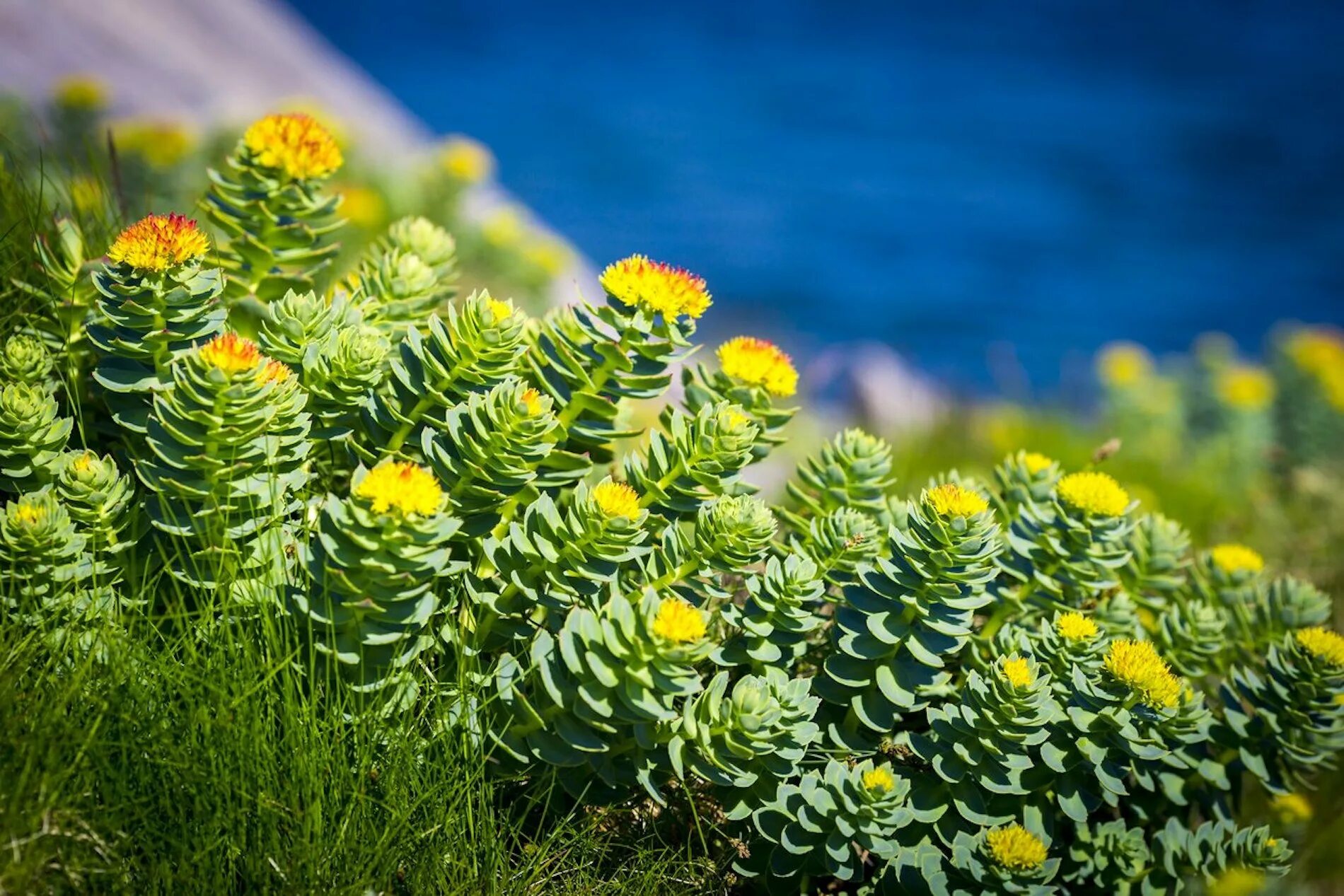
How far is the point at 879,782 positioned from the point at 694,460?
1.54 feet

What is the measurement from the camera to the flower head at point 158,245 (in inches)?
55.4

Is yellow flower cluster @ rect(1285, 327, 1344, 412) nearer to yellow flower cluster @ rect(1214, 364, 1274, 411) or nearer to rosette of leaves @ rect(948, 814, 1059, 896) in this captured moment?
yellow flower cluster @ rect(1214, 364, 1274, 411)

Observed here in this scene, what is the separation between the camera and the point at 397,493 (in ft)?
4.12

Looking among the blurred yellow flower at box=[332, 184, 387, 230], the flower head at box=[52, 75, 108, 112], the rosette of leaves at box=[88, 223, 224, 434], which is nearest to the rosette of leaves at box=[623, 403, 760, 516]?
the rosette of leaves at box=[88, 223, 224, 434]

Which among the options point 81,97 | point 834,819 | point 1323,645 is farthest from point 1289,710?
point 81,97

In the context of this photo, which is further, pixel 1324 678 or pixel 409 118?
pixel 409 118

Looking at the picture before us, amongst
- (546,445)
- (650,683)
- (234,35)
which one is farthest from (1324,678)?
(234,35)

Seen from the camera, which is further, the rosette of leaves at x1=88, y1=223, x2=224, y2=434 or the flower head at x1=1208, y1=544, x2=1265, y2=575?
the flower head at x1=1208, y1=544, x2=1265, y2=575

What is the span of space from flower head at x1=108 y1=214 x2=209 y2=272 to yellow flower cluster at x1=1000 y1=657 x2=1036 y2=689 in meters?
1.16

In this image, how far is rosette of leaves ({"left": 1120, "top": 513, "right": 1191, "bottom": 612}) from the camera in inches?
72.9

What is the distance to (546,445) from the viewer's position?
1427 mm

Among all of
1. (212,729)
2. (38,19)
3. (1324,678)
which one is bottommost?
(212,729)

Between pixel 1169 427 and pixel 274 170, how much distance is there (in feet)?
12.5

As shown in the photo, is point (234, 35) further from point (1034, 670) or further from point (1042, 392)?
point (1034, 670)
